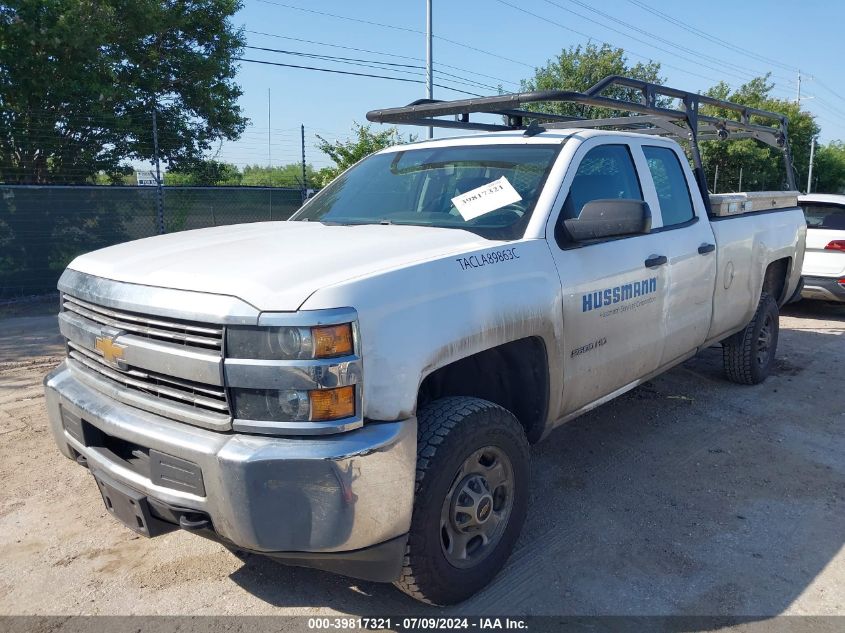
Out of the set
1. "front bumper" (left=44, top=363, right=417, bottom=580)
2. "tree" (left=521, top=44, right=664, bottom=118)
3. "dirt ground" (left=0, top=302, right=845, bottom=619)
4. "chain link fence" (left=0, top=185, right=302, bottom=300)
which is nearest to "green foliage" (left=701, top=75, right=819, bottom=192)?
"tree" (left=521, top=44, right=664, bottom=118)

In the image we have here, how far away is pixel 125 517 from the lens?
2.63 m

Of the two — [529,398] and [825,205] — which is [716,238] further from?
[825,205]

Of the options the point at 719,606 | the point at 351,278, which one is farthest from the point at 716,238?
the point at 351,278

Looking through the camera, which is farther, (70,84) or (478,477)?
(70,84)

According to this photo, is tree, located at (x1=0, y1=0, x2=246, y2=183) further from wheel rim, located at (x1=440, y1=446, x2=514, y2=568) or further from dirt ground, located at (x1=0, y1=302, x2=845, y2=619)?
wheel rim, located at (x1=440, y1=446, x2=514, y2=568)

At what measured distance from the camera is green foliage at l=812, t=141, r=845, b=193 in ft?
135

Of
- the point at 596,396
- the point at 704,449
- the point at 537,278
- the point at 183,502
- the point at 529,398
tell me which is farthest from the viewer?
the point at 704,449

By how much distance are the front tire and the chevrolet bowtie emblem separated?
3.89 ft

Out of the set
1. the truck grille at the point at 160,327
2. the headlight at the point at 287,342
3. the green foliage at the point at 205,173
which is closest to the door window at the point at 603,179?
the headlight at the point at 287,342

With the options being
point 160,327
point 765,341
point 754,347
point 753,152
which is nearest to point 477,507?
point 160,327

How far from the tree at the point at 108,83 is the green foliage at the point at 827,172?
37202mm

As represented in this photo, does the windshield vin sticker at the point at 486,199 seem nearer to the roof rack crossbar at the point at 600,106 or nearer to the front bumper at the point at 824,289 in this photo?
the roof rack crossbar at the point at 600,106

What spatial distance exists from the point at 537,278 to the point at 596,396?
36.6 inches

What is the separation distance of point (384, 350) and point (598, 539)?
173 cm
